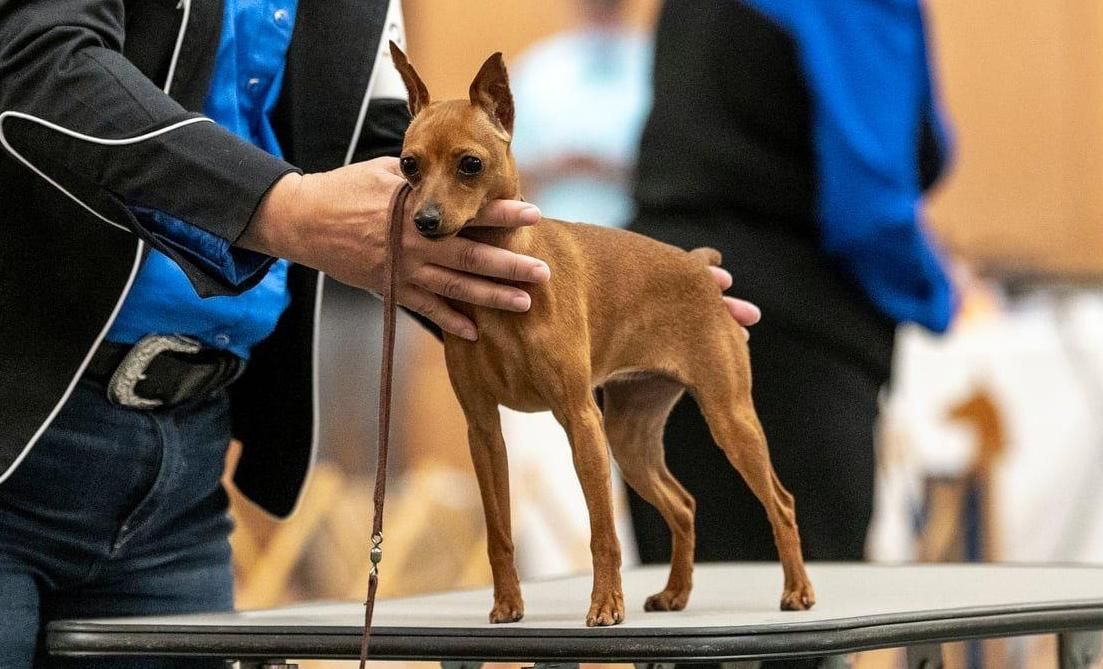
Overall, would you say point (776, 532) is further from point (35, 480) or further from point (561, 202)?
point (561, 202)

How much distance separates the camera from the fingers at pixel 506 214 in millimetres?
1059

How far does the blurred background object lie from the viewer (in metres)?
3.32

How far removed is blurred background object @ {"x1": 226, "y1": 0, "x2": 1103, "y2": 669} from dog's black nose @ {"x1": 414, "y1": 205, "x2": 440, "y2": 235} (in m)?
0.89

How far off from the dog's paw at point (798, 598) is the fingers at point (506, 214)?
0.38 m

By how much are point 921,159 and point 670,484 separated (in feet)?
2.76

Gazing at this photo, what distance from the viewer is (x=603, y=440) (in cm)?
112

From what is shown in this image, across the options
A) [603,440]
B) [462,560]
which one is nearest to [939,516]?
[462,560]

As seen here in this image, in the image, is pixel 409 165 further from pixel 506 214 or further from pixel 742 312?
pixel 742 312

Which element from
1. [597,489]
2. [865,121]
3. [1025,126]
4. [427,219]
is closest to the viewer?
[427,219]

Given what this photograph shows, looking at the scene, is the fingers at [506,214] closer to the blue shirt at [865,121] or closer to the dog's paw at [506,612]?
the dog's paw at [506,612]

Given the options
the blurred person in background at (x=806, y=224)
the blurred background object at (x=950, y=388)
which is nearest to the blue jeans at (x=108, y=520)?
the blurred person in background at (x=806, y=224)

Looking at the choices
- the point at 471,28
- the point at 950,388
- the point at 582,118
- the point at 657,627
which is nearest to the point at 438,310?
the point at 657,627

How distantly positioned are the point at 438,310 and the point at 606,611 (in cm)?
24

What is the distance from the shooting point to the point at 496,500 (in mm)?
1170
